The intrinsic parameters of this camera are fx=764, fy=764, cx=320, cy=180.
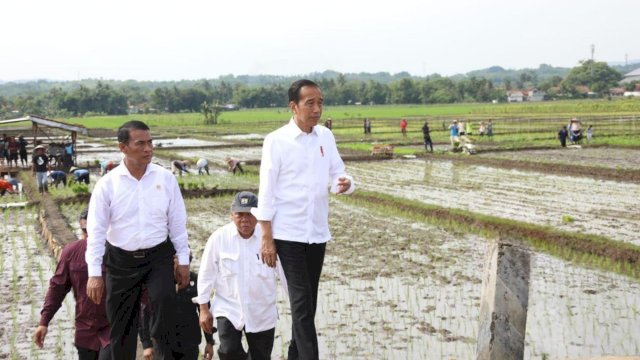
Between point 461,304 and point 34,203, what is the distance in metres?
10.2

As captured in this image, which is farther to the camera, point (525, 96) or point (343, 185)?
point (525, 96)

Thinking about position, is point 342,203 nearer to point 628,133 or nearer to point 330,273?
point 330,273

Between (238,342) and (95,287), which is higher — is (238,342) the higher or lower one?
the lower one

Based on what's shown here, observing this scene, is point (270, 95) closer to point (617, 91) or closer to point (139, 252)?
point (617, 91)

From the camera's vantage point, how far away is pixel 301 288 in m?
3.50

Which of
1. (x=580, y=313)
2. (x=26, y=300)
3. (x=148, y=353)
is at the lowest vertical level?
(x=26, y=300)

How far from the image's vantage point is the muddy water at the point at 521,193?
37.7ft

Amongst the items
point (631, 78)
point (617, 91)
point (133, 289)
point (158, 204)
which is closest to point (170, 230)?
point (158, 204)

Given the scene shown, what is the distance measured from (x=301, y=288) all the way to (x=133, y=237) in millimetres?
812

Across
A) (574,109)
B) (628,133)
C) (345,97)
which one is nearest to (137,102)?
(345,97)

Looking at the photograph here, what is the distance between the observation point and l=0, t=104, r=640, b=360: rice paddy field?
19.7ft

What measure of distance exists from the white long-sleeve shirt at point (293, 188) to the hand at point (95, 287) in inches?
30.8

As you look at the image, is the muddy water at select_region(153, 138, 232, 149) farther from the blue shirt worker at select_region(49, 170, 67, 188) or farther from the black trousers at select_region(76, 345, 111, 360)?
the black trousers at select_region(76, 345, 111, 360)

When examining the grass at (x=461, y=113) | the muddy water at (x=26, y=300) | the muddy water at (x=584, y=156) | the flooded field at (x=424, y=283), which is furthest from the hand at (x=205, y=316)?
the grass at (x=461, y=113)
